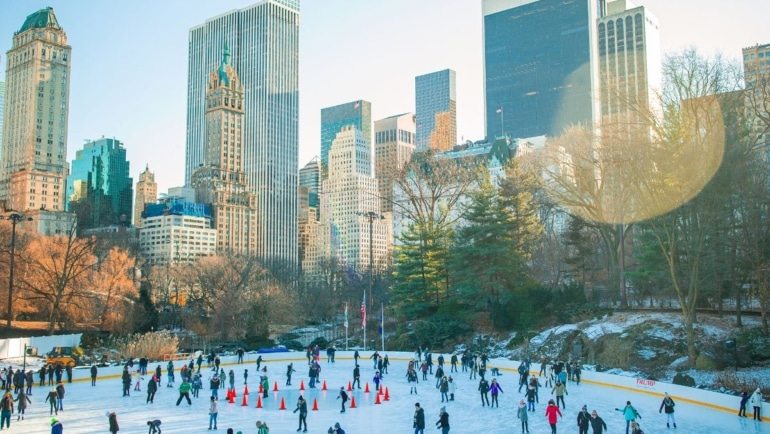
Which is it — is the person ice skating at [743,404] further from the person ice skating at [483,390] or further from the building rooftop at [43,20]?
the building rooftop at [43,20]

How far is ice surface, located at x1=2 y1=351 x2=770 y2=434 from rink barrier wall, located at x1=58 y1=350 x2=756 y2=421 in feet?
1.33

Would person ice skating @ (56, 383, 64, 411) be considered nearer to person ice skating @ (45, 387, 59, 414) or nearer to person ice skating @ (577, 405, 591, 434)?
person ice skating @ (45, 387, 59, 414)

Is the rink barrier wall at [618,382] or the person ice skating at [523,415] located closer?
the person ice skating at [523,415]

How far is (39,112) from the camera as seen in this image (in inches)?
7421

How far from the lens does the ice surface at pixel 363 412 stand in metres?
23.3

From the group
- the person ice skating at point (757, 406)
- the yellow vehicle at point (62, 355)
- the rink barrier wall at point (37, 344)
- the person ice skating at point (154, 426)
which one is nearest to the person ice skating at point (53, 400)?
the person ice skating at point (154, 426)

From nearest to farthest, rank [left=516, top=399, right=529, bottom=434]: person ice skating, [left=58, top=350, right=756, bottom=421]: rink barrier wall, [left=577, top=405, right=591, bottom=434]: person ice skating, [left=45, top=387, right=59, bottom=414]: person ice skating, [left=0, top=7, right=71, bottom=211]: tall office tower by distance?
1. [left=577, top=405, right=591, bottom=434]: person ice skating
2. [left=516, top=399, right=529, bottom=434]: person ice skating
3. [left=45, top=387, right=59, bottom=414]: person ice skating
4. [left=58, top=350, right=756, bottom=421]: rink barrier wall
5. [left=0, top=7, right=71, bottom=211]: tall office tower

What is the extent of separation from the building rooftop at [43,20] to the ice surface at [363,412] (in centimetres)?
18749

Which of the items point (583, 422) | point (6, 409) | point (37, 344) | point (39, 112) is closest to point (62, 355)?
point (37, 344)

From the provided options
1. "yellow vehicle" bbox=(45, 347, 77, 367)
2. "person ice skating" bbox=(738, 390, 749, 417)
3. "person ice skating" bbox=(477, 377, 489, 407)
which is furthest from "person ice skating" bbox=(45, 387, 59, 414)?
"person ice skating" bbox=(738, 390, 749, 417)

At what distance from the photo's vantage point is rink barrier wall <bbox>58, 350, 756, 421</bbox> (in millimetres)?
26844

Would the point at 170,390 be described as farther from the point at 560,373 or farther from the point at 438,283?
the point at 438,283

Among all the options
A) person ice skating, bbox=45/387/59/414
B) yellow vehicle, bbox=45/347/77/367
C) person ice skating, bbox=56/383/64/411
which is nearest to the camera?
person ice skating, bbox=45/387/59/414

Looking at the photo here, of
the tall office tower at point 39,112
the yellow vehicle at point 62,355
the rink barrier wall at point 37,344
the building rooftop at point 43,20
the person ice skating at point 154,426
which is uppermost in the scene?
the building rooftop at point 43,20
